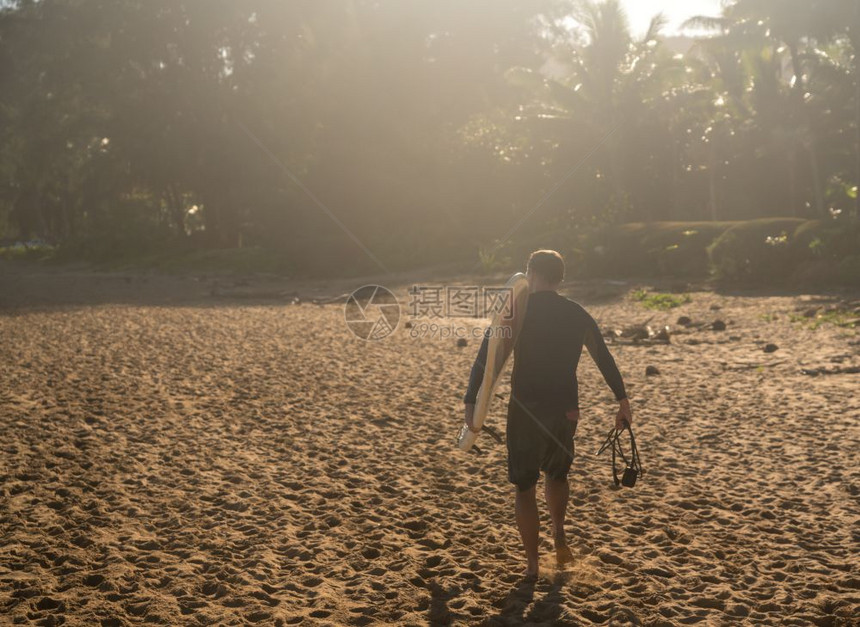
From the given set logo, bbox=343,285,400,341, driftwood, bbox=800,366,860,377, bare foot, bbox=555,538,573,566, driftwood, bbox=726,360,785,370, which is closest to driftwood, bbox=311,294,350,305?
logo, bbox=343,285,400,341

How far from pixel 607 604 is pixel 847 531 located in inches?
72.3

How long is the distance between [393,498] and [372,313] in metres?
12.6

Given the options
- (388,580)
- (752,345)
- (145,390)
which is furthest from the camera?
(752,345)

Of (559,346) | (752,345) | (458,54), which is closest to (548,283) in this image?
(559,346)

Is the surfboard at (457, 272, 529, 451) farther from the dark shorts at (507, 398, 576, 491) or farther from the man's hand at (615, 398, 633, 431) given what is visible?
the man's hand at (615, 398, 633, 431)

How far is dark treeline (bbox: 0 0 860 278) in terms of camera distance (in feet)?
104

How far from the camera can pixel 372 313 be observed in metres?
18.3

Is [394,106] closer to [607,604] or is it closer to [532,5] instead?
[532,5]

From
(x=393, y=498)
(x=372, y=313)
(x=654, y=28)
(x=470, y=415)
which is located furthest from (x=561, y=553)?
(x=654, y=28)

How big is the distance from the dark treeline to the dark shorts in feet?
83.4

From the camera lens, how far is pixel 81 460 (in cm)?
668

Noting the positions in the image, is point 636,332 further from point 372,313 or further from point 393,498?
point 393,498

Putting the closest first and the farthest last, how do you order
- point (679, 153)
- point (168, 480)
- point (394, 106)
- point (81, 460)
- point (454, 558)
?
point (454, 558), point (168, 480), point (81, 460), point (679, 153), point (394, 106)

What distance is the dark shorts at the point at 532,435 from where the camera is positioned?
14.0 ft
